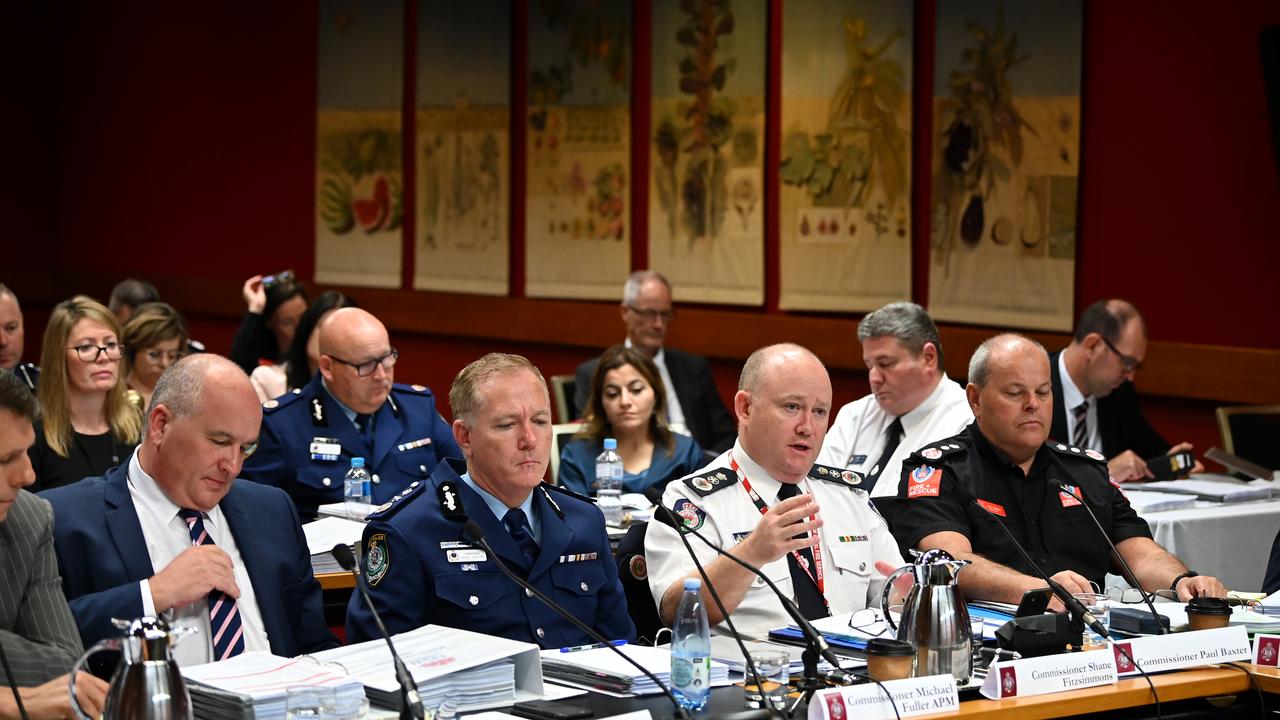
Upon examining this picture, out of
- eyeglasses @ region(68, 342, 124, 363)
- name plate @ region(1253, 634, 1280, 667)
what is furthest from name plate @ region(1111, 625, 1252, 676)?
eyeglasses @ region(68, 342, 124, 363)

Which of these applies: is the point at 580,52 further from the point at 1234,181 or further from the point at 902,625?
the point at 902,625

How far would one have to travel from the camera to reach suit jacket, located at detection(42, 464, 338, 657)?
10.4 feet

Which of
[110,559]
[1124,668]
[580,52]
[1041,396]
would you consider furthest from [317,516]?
[580,52]

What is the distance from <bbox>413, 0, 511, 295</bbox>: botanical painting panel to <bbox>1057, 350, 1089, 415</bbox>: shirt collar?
435 cm

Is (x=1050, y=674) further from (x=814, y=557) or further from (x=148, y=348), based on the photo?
(x=148, y=348)

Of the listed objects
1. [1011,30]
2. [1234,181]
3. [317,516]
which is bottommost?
[317,516]

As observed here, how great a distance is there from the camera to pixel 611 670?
309 cm

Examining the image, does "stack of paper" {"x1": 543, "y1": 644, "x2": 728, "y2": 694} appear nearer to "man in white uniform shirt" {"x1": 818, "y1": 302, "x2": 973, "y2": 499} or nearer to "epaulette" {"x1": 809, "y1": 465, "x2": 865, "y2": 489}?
"epaulette" {"x1": 809, "y1": 465, "x2": 865, "y2": 489}

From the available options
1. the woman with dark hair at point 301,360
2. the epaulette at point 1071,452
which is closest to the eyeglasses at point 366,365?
the woman with dark hair at point 301,360

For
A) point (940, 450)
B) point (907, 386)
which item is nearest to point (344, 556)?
point (940, 450)

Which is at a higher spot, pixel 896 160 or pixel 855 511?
pixel 896 160

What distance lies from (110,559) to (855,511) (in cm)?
174

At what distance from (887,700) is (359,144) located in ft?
27.9

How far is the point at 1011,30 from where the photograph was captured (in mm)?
7449
